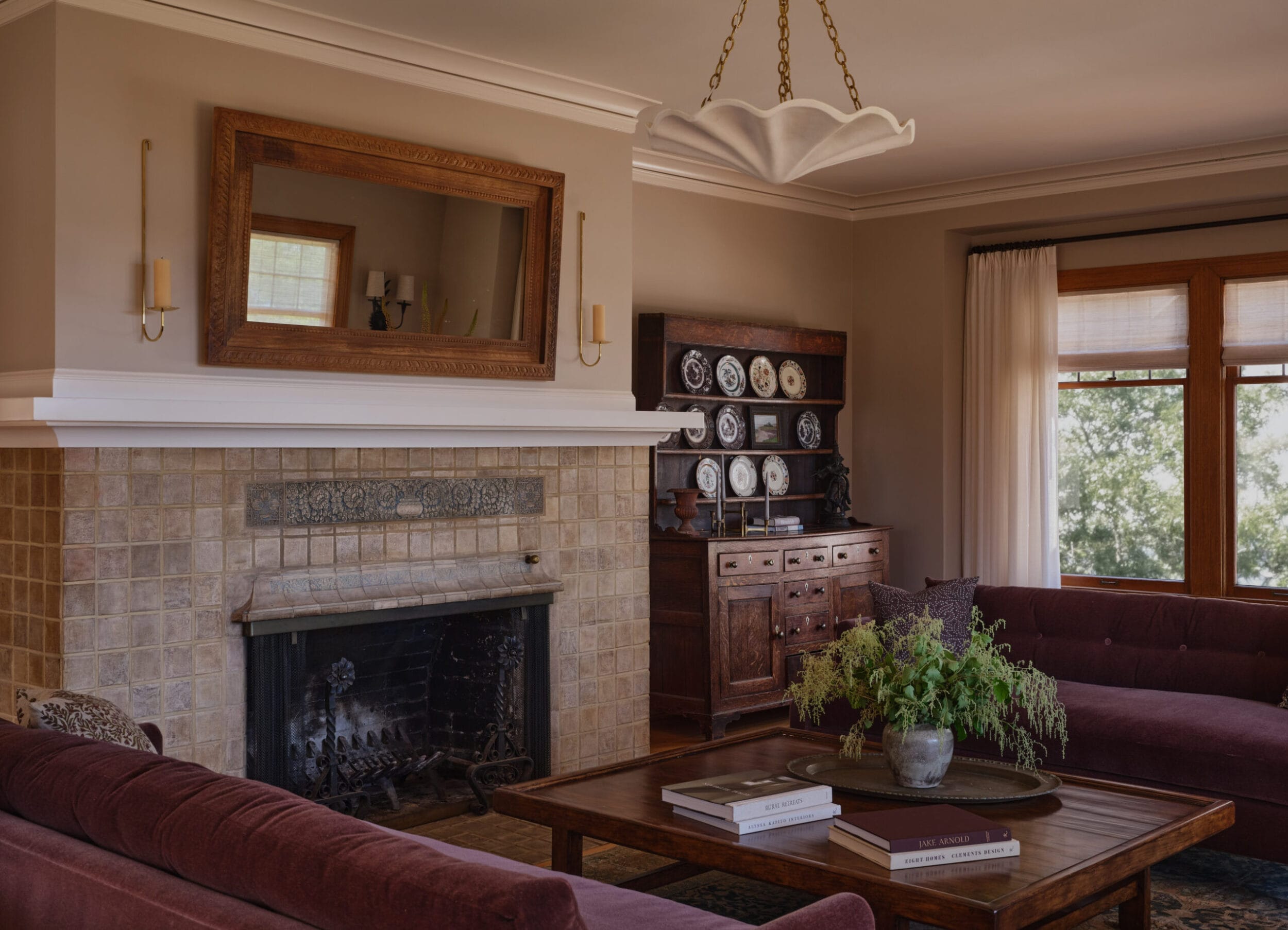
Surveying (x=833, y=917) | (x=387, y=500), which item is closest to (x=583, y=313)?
(x=387, y=500)

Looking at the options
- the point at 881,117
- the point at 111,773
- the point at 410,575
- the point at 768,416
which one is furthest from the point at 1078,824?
the point at 768,416

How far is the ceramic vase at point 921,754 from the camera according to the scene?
3.24 meters

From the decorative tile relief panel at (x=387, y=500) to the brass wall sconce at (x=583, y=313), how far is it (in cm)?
63

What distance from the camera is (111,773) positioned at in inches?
76.5

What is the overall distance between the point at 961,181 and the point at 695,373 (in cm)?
202

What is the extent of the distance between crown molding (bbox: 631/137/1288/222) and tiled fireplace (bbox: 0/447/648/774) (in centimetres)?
235

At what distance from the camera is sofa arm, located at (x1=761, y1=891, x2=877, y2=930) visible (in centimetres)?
184

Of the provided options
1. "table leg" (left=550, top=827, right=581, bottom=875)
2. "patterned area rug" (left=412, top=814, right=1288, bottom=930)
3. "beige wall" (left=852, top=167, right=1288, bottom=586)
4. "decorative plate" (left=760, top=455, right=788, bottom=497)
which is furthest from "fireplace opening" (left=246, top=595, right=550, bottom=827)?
"beige wall" (left=852, top=167, right=1288, bottom=586)

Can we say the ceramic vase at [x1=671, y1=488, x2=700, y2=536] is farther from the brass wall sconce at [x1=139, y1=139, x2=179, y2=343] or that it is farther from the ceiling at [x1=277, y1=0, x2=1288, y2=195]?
the brass wall sconce at [x1=139, y1=139, x2=179, y2=343]

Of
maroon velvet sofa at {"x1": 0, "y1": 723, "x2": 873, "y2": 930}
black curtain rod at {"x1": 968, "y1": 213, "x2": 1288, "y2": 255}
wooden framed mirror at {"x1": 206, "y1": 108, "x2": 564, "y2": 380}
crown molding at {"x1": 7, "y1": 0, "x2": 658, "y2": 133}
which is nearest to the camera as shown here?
maroon velvet sofa at {"x1": 0, "y1": 723, "x2": 873, "y2": 930}

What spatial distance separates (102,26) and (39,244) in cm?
72

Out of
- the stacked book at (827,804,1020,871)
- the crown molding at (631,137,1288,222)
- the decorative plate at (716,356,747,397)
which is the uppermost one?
the crown molding at (631,137,1288,222)

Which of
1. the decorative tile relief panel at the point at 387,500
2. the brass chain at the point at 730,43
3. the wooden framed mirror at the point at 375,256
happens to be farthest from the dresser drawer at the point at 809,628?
the brass chain at the point at 730,43

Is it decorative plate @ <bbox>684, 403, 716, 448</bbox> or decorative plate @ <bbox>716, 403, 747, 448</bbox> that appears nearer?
decorative plate @ <bbox>684, 403, 716, 448</bbox>
